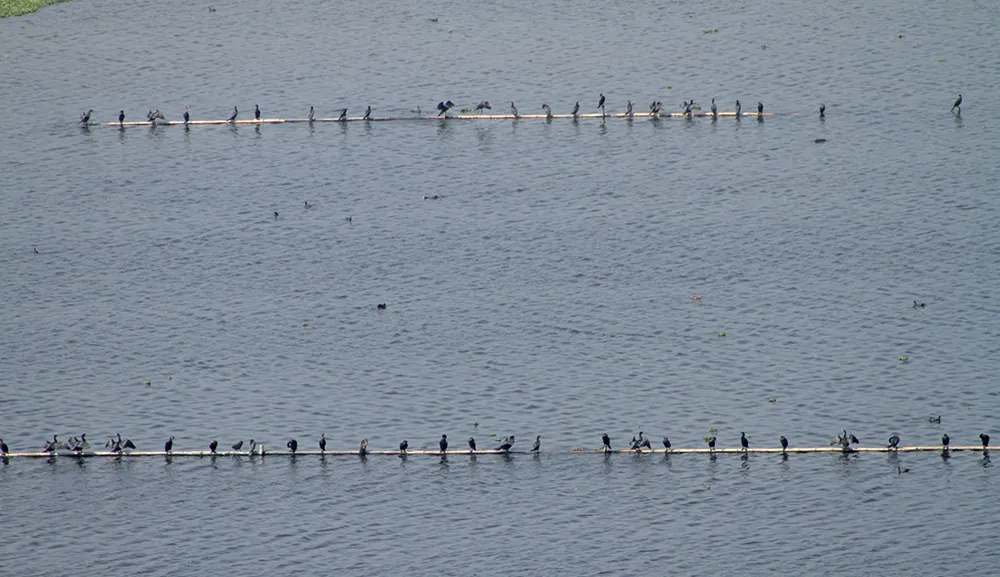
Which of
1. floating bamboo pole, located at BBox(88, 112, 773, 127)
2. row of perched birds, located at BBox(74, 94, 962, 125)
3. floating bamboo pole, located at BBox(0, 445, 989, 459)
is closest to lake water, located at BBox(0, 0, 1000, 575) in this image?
floating bamboo pole, located at BBox(0, 445, 989, 459)

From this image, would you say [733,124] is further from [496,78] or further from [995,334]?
[995,334]

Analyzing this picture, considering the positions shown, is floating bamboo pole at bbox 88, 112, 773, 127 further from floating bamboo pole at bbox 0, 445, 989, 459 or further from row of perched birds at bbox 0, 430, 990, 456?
floating bamboo pole at bbox 0, 445, 989, 459

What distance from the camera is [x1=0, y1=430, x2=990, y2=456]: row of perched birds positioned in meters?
74.4

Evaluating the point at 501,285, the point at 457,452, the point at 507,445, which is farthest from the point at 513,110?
the point at 507,445

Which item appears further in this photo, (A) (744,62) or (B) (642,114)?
(A) (744,62)

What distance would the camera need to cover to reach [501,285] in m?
93.2

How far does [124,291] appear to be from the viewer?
9356 centimetres

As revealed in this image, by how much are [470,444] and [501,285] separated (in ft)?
63.5

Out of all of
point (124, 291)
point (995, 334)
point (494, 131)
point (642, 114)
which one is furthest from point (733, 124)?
point (124, 291)

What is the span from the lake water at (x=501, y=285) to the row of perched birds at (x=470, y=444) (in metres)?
0.58

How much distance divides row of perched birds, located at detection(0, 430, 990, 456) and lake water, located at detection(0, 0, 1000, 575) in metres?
0.58

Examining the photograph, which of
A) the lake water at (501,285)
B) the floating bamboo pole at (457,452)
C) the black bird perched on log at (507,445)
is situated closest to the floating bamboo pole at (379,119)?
the lake water at (501,285)

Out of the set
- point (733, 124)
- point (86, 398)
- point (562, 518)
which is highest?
point (733, 124)

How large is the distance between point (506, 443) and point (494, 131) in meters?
41.4
